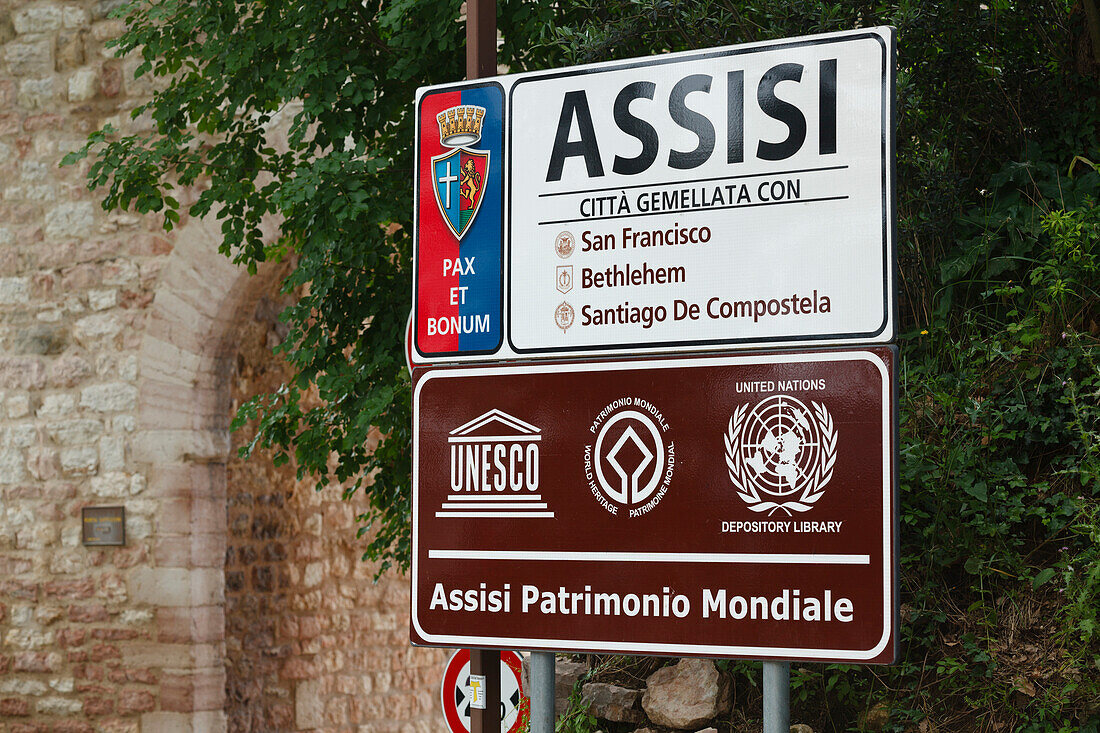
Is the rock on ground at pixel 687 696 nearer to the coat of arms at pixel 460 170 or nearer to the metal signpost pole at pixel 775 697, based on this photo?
the metal signpost pole at pixel 775 697

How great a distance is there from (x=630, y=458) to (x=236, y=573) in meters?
5.79

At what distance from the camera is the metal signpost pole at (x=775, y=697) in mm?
2117

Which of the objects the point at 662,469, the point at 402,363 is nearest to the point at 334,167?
the point at 402,363

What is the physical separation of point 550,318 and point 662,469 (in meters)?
0.44

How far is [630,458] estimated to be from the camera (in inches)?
91.4

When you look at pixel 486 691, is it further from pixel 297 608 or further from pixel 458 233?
pixel 297 608

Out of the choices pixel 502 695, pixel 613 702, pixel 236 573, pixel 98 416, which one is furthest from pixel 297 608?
pixel 613 702

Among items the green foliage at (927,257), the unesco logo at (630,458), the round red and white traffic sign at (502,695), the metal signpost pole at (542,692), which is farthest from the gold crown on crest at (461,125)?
the round red and white traffic sign at (502,695)

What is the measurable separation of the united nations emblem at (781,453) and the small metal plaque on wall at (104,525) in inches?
223

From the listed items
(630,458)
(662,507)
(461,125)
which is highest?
(461,125)

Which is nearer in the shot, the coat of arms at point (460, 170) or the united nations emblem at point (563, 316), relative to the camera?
the united nations emblem at point (563, 316)

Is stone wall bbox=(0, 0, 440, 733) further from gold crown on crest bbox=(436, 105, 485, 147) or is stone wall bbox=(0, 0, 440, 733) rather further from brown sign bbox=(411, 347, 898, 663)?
brown sign bbox=(411, 347, 898, 663)

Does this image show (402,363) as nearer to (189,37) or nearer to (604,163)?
(189,37)

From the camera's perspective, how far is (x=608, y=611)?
7.55ft
